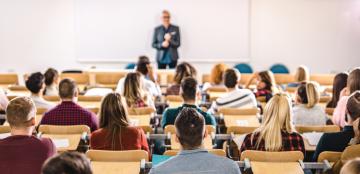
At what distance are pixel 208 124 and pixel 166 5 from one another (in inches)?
278

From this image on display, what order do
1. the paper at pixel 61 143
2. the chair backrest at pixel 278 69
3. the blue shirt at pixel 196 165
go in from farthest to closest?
1. the chair backrest at pixel 278 69
2. the paper at pixel 61 143
3. the blue shirt at pixel 196 165

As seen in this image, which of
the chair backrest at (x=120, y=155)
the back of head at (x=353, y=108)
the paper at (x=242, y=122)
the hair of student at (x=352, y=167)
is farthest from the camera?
the paper at (x=242, y=122)

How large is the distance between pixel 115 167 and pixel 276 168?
112 centimetres

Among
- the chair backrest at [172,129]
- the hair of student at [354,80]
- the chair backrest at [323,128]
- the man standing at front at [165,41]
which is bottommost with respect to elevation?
the chair backrest at [323,128]

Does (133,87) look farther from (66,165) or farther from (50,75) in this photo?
(66,165)

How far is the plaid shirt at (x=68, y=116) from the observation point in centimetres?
559

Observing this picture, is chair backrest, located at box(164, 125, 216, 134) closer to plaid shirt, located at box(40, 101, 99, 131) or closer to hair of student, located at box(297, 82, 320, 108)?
plaid shirt, located at box(40, 101, 99, 131)

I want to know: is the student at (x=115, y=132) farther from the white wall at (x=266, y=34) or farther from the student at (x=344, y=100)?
the white wall at (x=266, y=34)

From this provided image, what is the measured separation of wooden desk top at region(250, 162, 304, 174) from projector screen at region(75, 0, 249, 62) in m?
8.53

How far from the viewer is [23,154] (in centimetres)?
362

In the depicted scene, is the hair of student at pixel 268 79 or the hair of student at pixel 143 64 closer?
the hair of student at pixel 268 79

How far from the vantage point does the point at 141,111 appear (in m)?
6.27

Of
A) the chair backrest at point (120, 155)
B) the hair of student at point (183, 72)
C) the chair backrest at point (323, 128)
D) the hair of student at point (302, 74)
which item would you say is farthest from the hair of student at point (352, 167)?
the hair of student at point (302, 74)

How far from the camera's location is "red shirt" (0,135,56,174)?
3576mm
